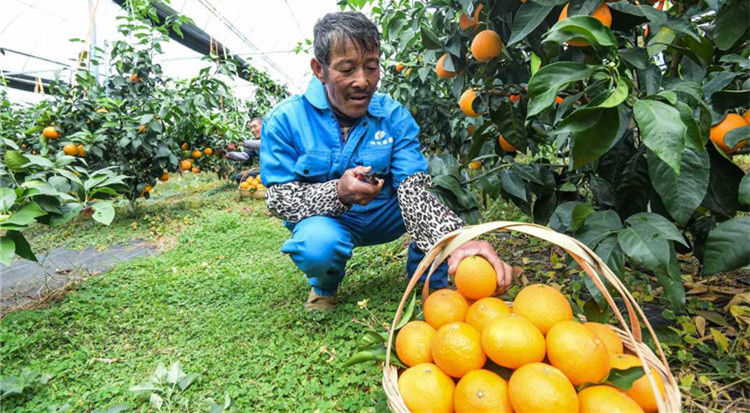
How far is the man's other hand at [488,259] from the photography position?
3.43ft

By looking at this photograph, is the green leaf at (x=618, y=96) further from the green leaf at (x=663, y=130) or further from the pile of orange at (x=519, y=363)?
the pile of orange at (x=519, y=363)

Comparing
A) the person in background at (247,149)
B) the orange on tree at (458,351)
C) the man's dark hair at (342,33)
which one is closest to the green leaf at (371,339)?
the orange on tree at (458,351)

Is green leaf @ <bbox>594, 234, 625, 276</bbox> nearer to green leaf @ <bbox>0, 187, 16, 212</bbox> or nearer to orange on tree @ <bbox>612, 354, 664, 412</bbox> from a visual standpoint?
orange on tree @ <bbox>612, 354, 664, 412</bbox>

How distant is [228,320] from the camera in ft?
5.74

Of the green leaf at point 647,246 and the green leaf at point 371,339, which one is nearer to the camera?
the green leaf at point 647,246

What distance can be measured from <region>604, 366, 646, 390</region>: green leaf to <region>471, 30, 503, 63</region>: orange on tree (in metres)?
0.89

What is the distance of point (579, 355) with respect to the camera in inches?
29.8

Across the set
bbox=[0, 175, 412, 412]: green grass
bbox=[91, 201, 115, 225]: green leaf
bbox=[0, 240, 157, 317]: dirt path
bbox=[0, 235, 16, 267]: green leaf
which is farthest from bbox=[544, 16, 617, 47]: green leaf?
bbox=[0, 240, 157, 317]: dirt path

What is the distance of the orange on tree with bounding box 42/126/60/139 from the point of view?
3.37 metres

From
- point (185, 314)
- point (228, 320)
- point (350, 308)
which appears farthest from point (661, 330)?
point (185, 314)

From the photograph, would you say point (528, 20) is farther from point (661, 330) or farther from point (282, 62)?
point (282, 62)

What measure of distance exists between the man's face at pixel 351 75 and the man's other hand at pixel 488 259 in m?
0.74

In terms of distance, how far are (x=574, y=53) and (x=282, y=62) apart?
15687 mm

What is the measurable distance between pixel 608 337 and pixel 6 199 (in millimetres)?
1880
